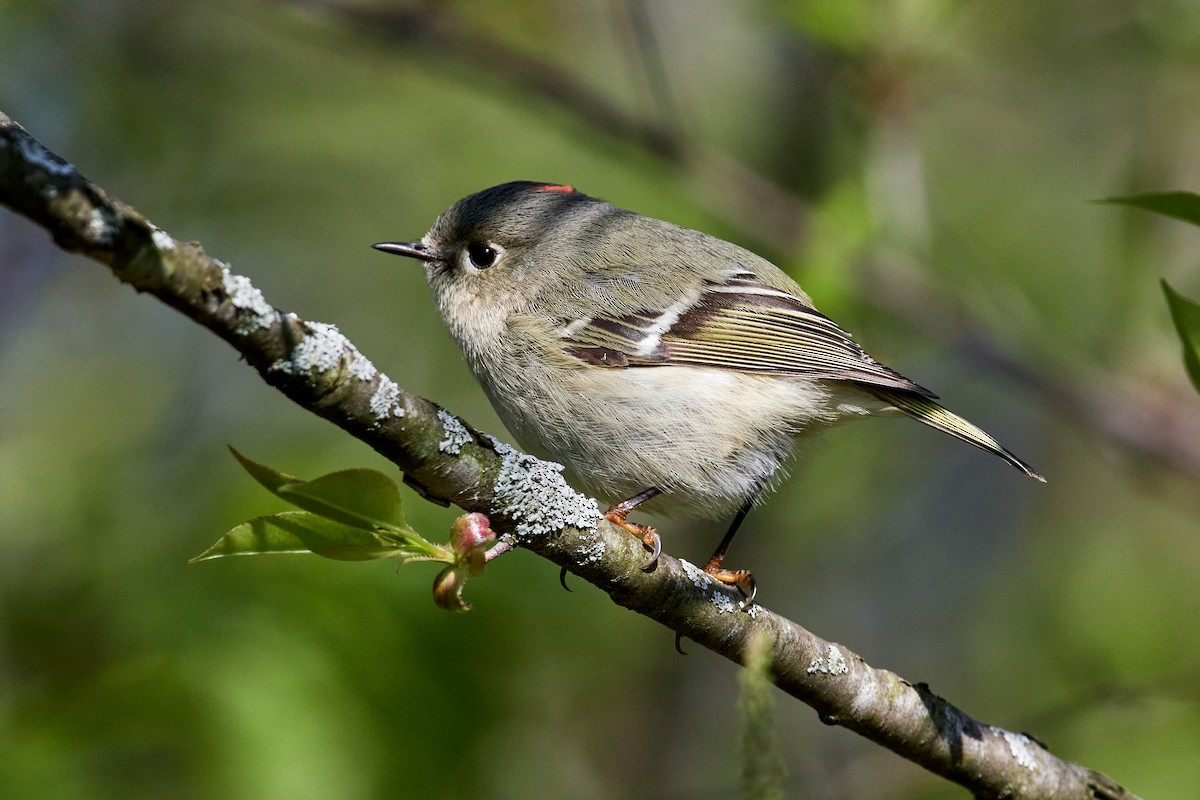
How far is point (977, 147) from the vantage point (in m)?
6.52

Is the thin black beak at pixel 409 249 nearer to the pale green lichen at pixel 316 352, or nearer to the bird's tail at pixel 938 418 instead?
the bird's tail at pixel 938 418

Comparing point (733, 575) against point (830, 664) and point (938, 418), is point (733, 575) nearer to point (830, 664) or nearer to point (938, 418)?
point (830, 664)

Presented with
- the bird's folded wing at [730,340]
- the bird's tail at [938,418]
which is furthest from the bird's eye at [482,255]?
the bird's tail at [938,418]

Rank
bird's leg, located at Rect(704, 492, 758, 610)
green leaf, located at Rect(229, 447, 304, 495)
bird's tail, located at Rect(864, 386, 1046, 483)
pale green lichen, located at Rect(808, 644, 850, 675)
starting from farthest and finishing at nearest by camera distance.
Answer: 1. bird's tail, located at Rect(864, 386, 1046, 483)
2. bird's leg, located at Rect(704, 492, 758, 610)
3. pale green lichen, located at Rect(808, 644, 850, 675)
4. green leaf, located at Rect(229, 447, 304, 495)

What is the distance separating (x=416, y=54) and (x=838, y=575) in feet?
10.7

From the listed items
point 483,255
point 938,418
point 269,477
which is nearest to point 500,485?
point 269,477

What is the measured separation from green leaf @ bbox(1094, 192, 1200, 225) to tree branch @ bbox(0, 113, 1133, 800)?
37.7 inches

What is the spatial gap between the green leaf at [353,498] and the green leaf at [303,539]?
0.10 feet

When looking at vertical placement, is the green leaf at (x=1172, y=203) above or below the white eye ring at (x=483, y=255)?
above

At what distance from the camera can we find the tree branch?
1210 mm

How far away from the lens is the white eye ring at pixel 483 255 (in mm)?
3271

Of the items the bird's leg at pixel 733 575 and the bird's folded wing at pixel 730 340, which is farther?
the bird's folded wing at pixel 730 340

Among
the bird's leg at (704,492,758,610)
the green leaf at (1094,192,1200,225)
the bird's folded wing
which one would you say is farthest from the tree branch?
the green leaf at (1094,192,1200,225)

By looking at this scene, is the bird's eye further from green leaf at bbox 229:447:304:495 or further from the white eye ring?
green leaf at bbox 229:447:304:495
